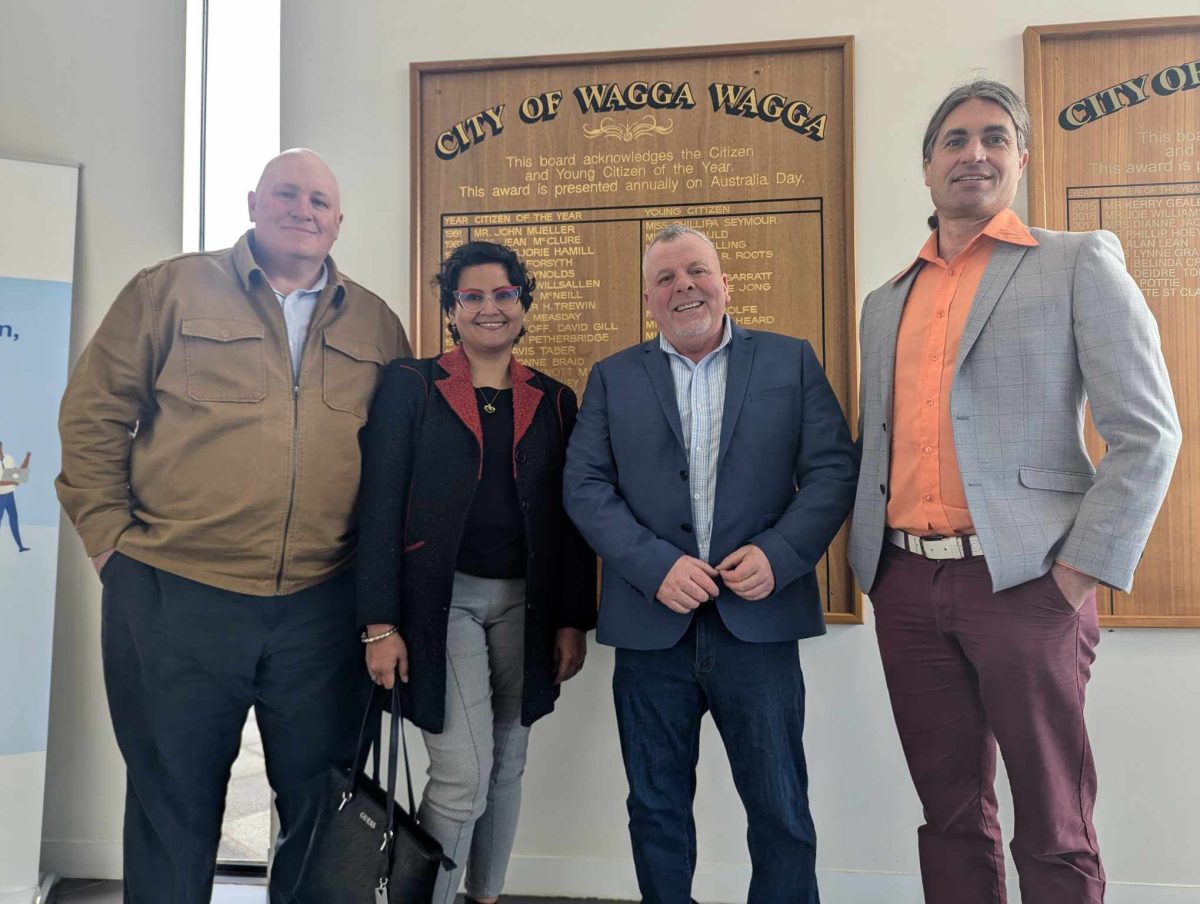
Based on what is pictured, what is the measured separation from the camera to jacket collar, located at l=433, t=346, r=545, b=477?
1.67 metres

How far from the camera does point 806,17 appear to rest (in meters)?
2.19

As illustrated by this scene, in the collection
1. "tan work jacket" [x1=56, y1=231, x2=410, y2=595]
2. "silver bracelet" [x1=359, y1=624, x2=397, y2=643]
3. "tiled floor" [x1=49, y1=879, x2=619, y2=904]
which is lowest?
"tiled floor" [x1=49, y1=879, x2=619, y2=904]

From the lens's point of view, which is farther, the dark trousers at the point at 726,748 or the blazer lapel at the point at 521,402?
the blazer lapel at the point at 521,402

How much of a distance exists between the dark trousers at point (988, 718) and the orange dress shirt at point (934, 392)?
0.31ft

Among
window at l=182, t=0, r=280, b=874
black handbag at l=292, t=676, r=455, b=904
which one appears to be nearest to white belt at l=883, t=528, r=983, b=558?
black handbag at l=292, t=676, r=455, b=904

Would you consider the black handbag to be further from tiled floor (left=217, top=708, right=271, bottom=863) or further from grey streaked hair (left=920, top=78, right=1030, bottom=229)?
grey streaked hair (left=920, top=78, right=1030, bottom=229)

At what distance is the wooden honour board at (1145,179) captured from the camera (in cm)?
205

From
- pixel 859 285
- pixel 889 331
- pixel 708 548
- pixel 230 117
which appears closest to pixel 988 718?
pixel 708 548

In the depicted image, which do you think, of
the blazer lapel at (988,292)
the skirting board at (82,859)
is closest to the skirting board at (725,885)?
the skirting board at (82,859)

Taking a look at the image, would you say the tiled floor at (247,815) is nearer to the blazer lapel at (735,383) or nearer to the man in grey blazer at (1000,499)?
the blazer lapel at (735,383)

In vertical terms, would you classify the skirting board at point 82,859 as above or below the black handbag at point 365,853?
below

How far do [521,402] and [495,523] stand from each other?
10.7 inches

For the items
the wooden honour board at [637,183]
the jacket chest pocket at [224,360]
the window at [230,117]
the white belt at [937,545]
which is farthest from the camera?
the window at [230,117]

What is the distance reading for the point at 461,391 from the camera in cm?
170
